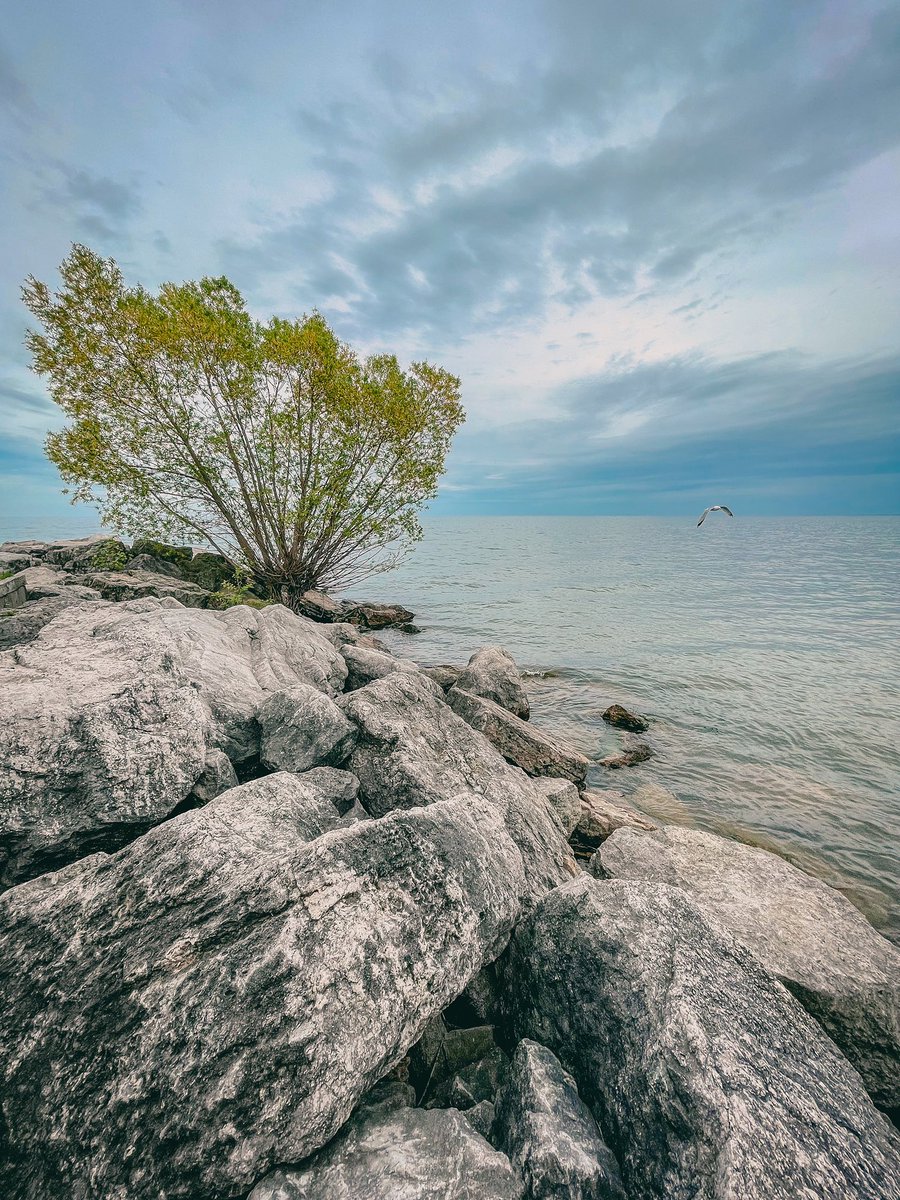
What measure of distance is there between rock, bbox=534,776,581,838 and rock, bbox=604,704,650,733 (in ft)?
26.3

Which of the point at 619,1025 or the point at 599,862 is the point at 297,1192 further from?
the point at 599,862

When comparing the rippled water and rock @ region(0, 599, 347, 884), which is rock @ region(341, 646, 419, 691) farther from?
the rippled water

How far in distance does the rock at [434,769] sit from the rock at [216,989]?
2.01 m

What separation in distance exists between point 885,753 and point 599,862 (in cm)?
1342

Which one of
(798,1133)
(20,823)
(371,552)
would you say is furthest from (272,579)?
(798,1133)

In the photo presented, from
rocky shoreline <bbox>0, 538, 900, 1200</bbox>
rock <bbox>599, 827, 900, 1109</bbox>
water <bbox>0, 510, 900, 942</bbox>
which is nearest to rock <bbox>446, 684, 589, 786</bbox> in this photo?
water <bbox>0, 510, 900, 942</bbox>

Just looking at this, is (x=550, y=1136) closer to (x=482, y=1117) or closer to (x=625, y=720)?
(x=482, y=1117)

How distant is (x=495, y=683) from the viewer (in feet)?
50.3

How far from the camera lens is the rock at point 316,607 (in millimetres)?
25156

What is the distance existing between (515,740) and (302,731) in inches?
222

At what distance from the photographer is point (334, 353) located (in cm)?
1964

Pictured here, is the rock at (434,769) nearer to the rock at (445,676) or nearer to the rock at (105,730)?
the rock at (105,730)

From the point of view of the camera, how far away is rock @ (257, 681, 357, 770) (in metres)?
6.54

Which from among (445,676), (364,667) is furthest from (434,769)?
(445,676)
